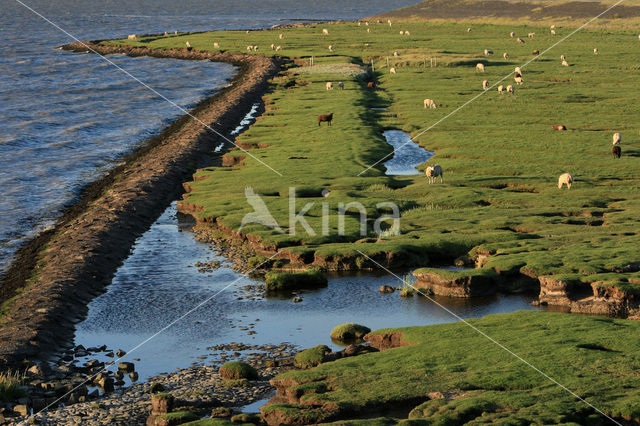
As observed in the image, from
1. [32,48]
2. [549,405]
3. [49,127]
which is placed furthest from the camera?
[32,48]

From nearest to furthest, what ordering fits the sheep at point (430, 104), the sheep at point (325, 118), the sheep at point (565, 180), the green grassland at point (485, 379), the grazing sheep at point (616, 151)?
the green grassland at point (485, 379) < the sheep at point (565, 180) < the grazing sheep at point (616, 151) < the sheep at point (325, 118) < the sheep at point (430, 104)

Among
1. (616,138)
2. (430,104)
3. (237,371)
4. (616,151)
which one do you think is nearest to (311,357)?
(237,371)

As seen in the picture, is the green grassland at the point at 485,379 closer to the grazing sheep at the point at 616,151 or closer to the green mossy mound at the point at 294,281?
the green mossy mound at the point at 294,281

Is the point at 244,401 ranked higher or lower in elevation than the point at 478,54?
lower

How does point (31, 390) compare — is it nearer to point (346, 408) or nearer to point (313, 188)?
point (346, 408)

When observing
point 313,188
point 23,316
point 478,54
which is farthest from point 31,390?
point 478,54

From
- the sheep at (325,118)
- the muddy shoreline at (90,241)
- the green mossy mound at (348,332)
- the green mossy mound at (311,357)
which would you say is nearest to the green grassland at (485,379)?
the green mossy mound at (311,357)

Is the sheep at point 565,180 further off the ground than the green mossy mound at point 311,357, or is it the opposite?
the sheep at point 565,180

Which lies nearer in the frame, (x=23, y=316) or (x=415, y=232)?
(x=23, y=316)
